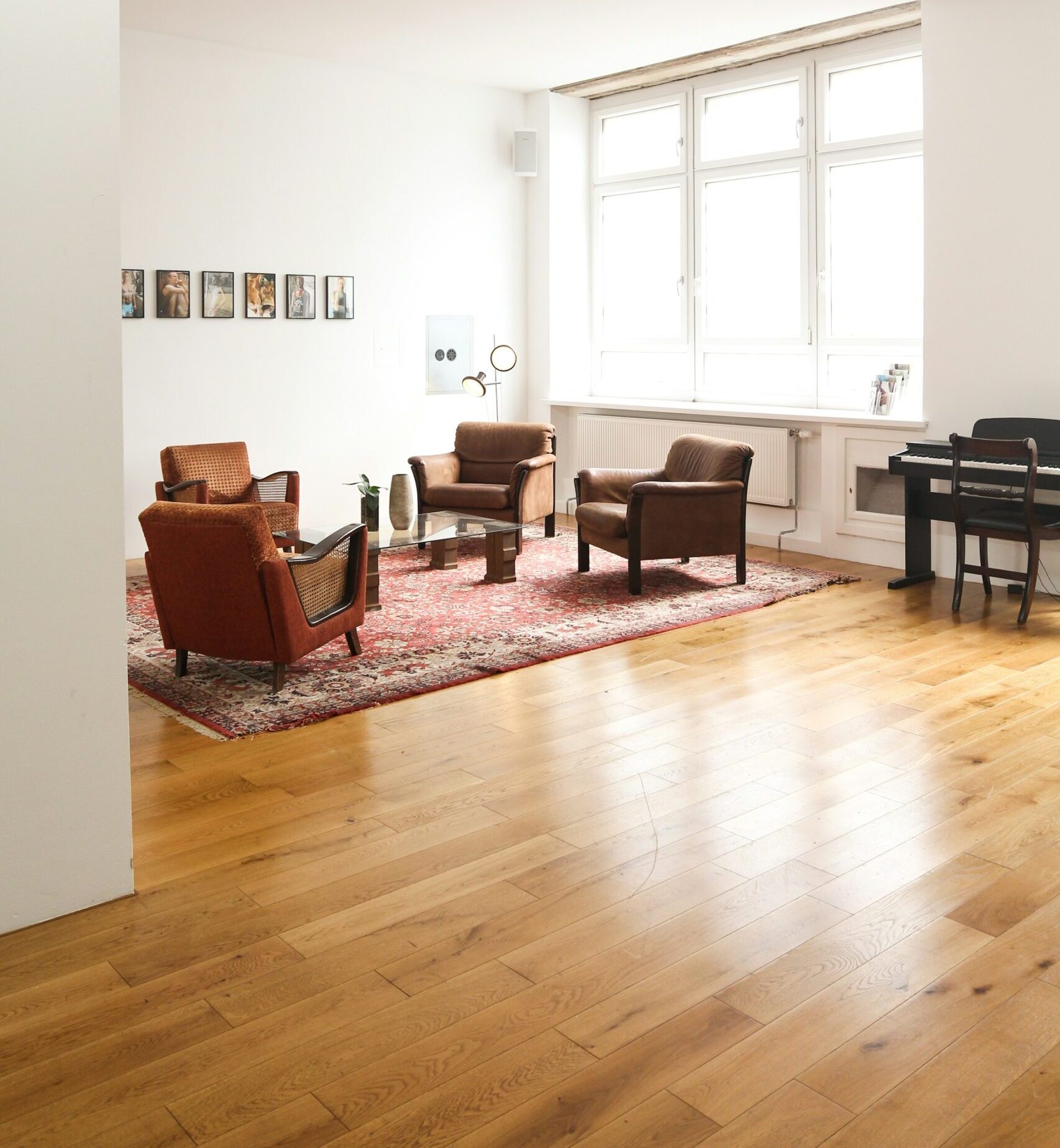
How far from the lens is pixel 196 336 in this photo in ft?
27.1

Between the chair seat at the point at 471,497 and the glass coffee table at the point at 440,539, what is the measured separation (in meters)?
0.11

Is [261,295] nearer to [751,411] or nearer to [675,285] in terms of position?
[675,285]

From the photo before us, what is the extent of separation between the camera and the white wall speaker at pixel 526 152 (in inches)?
381

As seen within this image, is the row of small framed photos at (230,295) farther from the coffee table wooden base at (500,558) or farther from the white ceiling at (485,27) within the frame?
the coffee table wooden base at (500,558)

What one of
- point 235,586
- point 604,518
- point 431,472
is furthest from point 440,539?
point 235,586

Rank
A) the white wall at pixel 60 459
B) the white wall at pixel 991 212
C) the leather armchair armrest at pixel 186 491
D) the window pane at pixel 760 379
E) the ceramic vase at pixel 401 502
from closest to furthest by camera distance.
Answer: the white wall at pixel 60 459 → the white wall at pixel 991 212 → the ceramic vase at pixel 401 502 → the leather armchair armrest at pixel 186 491 → the window pane at pixel 760 379

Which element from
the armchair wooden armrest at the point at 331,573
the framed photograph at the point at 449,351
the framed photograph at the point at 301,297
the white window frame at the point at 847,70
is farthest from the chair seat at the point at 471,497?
the white window frame at the point at 847,70

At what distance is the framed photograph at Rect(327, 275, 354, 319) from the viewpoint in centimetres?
890

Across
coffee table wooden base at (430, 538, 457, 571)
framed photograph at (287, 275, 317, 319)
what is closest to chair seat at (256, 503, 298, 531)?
coffee table wooden base at (430, 538, 457, 571)

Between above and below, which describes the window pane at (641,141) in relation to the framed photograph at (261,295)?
above

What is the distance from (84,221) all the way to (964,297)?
217 inches

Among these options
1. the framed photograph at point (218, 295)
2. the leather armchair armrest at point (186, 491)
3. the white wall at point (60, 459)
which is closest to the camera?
the white wall at point (60, 459)

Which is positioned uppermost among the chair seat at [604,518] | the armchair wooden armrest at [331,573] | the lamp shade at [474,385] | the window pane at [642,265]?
the window pane at [642,265]

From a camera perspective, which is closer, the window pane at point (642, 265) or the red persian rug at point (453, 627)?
the red persian rug at point (453, 627)
